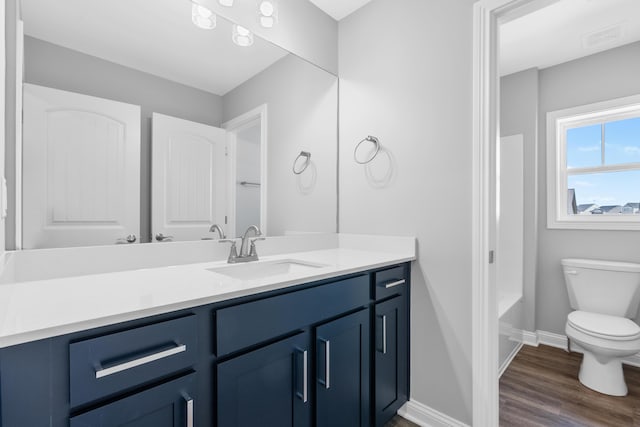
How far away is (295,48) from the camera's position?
73.5 inches

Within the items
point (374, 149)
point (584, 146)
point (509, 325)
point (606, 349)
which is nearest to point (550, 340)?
point (509, 325)

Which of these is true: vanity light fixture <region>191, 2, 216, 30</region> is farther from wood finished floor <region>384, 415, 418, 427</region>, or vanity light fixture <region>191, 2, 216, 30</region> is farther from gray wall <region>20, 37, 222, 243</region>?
wood finished floor <region>384, 415, 418, 427</region>

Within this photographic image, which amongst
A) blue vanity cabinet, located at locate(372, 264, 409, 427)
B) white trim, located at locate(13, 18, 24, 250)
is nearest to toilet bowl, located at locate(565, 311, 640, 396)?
blue vanity cabinet, located at locate(372, 264, 409, 427)

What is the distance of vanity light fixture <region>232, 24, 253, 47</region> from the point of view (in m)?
1.60

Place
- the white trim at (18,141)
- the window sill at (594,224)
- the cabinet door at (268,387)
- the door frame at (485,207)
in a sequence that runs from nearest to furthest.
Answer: the cabinet door at (268,387) < the white trim at (18,141) < the door frame at (485,207) < the window sill at (594,224)

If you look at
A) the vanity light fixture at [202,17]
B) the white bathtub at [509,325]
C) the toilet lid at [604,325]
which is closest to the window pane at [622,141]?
the toilet lid at [604,325]

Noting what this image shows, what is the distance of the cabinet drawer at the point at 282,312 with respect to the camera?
904 mm

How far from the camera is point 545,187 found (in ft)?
8.75

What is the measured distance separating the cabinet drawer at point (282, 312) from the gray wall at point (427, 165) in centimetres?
51

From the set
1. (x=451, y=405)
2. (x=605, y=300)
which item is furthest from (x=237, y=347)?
(x=605, y=300)

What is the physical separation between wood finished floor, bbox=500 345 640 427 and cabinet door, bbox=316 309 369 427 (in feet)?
2.91

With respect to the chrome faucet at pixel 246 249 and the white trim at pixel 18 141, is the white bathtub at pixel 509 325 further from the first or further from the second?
the white trim at pixel 18 141

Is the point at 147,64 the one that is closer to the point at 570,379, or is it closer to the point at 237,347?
the point at 237,347

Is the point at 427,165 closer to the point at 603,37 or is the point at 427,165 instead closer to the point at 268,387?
the point at 268,387
